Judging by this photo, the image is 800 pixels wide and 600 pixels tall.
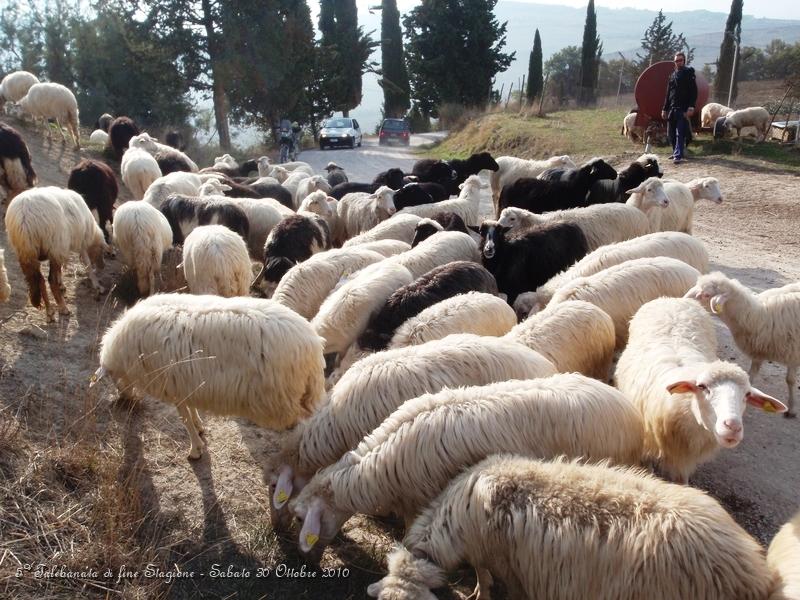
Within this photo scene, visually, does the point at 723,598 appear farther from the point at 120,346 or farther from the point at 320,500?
the point at 120,346

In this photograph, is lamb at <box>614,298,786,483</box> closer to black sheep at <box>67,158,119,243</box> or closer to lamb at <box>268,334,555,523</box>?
lamb at <box>268,334,555,523</box>

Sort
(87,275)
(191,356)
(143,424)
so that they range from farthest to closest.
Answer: (87,275) < (143,424) < (191,356)

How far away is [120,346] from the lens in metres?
4.23

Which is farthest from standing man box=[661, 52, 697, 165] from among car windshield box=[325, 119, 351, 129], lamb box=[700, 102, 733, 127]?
car windshield box=[325, 119, 351, 129]

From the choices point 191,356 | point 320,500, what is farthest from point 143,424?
point 320,500

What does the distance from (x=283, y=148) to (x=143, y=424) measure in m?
18.1

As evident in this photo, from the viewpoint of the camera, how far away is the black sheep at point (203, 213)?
8.00 meters

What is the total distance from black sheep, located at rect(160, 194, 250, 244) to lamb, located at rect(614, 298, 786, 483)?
17.6 feet

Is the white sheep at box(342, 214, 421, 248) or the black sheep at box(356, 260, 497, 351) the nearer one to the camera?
the black sheep at box(356, 260, 497, 351)

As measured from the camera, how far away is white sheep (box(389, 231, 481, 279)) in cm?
626

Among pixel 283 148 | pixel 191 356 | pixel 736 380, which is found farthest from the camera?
pixel 283 148

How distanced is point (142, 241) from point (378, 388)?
4.38 m

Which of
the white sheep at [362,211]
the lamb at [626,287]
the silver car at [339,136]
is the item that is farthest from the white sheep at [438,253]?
the silver car at [339,136]

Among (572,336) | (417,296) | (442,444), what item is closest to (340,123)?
(417,296)
